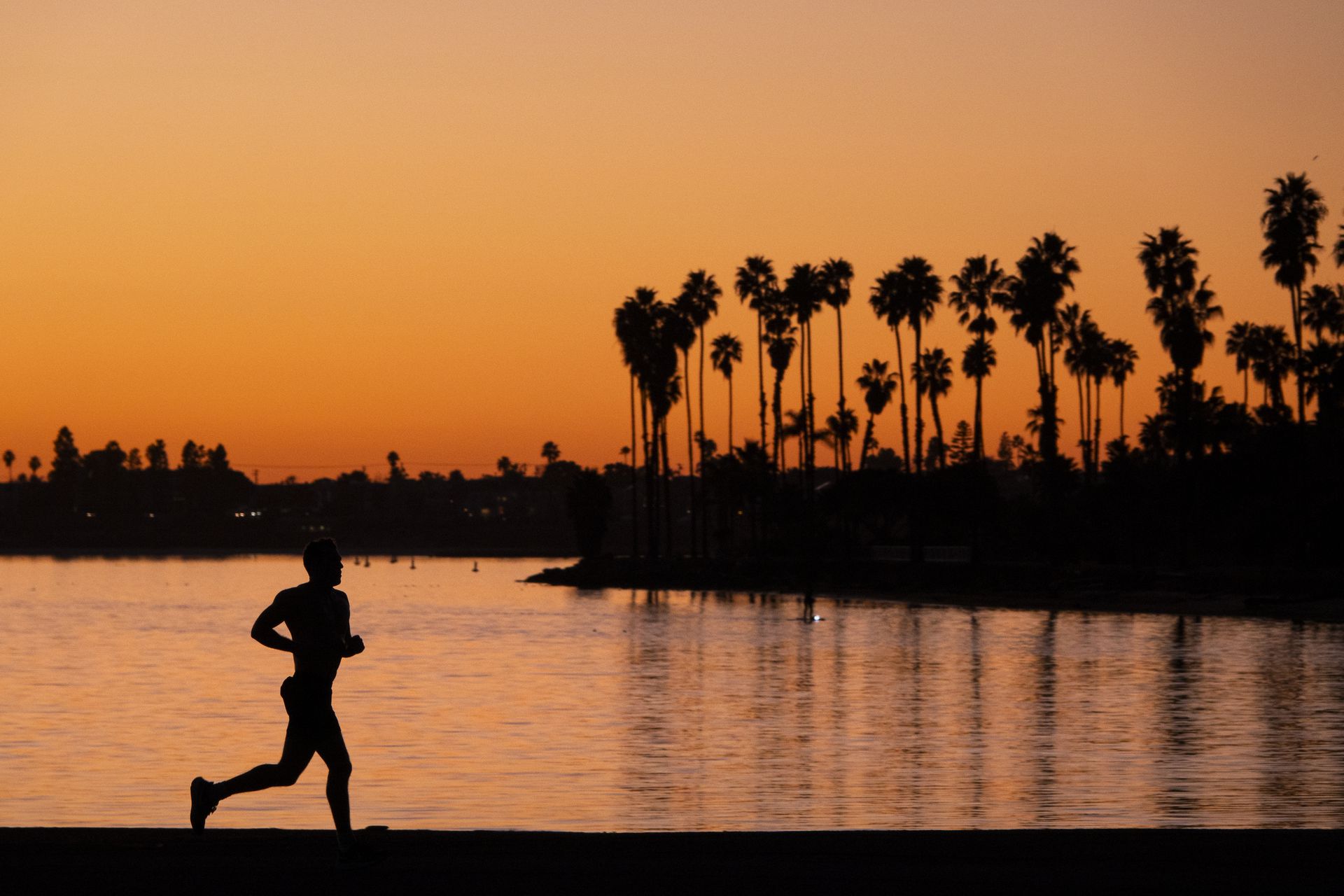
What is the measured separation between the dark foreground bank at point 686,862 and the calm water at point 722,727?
6616 mm

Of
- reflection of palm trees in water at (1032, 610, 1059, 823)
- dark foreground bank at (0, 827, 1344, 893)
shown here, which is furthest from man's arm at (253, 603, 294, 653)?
reflection of palm trees in water at (1032, 610, 1059, 823)

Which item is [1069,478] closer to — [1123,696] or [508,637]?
[508,637]

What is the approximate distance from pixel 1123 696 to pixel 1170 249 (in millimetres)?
57622

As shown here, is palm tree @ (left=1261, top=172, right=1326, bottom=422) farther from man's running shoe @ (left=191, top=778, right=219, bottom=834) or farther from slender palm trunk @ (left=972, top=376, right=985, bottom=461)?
man's running shoe @ (left=191, top=778, right=219, bottom=834)

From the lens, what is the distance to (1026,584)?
91.6m

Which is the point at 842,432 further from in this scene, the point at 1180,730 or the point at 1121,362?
the point at 1180,730

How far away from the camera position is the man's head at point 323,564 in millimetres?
10594

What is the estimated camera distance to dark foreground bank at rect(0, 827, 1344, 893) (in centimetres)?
968

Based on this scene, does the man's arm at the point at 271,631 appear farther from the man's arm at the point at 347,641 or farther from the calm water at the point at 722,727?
the calm water at the point at 722,727

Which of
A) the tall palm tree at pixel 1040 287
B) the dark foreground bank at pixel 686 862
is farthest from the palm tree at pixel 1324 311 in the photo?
the dark foreground bank at pixel 686 862

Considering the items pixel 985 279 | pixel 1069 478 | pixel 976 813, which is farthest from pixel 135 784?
pixel 1069 478

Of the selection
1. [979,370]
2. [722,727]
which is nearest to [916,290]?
[979,370]

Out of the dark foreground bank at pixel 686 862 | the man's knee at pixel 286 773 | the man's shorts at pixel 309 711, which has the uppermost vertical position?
the man's shorts at pixel 309 711

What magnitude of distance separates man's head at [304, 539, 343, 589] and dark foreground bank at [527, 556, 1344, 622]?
6032cm
